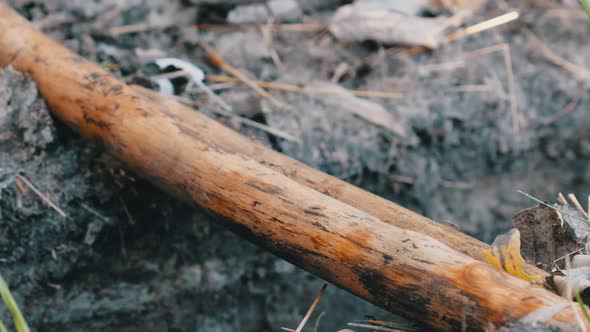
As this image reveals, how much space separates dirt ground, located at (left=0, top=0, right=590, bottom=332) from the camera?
1956mm

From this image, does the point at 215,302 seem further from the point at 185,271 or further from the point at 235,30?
the point at 235,30

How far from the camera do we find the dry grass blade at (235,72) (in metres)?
2.41

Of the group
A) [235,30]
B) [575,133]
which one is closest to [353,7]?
[235,30]

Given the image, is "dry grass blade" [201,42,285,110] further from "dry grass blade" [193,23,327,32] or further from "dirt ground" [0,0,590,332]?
"dry grass blade" [193,23,327,32]

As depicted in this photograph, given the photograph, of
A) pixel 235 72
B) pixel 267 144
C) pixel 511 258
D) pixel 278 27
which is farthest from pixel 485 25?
pixel 511 258

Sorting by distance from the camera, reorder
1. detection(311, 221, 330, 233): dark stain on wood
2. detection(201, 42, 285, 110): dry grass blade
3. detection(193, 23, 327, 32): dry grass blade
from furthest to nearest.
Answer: detection(193, 23, 327, 32): dry grass blade
detection(201, 42, 285, 110): dry grass blade
detection(311, 221, 330, 233): dark stain on wood

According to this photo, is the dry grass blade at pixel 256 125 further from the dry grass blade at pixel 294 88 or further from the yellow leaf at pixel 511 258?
the yellow leaf at pixel 511 258

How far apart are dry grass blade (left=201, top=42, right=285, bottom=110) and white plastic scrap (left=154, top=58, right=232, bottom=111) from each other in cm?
15

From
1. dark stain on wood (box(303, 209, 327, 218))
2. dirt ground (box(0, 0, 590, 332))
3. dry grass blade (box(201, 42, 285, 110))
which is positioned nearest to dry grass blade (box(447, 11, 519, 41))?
dirt ground (box(0, 0, 590, 332))

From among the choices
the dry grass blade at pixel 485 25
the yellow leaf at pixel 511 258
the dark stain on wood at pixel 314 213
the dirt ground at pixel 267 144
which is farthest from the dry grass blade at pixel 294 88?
the yellow leaf at pixel 511 258

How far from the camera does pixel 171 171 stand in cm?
158

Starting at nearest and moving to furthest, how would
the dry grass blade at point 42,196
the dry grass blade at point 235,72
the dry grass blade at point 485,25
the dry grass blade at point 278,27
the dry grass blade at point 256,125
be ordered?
the dry grass blade at point 42,196, the dry grass blade at point 256,125, the dry grass blade at point 235,72, the dry grass blade at point 278,27, the dry grass blade at point 485,25

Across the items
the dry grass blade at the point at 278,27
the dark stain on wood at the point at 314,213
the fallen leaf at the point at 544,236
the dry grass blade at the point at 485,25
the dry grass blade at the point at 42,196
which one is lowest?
the dry grass blade at the point at 42,196

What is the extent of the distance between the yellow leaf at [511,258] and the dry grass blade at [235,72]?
1342 millimetres
